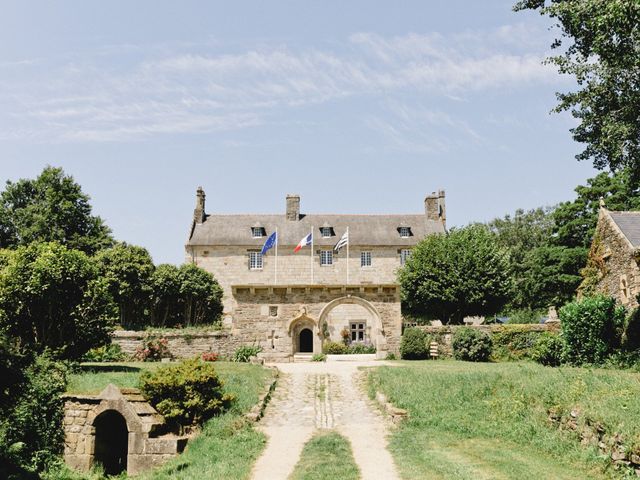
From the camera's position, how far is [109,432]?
1595 centimetres

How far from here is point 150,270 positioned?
38.2 m

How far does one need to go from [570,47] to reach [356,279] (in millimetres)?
27489

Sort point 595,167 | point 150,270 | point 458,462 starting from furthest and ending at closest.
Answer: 1. point 150,270
2. point 595,167
3. point 458,462

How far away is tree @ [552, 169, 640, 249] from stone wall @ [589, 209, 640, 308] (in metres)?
13.7

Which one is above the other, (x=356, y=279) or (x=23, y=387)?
(x=356, y=279)

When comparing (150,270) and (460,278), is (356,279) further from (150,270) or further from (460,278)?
(150,270)

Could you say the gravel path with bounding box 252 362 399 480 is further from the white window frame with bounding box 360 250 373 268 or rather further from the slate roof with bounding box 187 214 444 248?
the slate roof with bounding box 187 214 444 248

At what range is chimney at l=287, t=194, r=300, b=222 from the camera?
4578 cm

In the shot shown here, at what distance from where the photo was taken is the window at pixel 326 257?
4353 cm

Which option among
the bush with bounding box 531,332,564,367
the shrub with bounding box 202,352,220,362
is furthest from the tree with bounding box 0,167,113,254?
the bush with bounding box 531,332,564,367

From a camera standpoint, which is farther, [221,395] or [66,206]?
[66,206]

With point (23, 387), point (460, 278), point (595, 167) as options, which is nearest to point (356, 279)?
point (460, 278)

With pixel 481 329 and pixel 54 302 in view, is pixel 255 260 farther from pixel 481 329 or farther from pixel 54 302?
pixel 54 302

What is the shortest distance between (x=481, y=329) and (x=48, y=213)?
97.5ft
